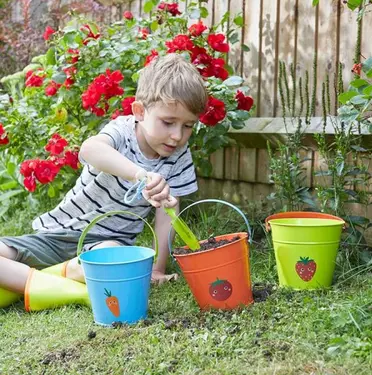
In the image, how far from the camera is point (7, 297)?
2504mm

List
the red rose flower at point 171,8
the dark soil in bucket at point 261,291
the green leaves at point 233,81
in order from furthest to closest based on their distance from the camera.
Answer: the red rose flower at point 171,8 → the green leaves at point 233,81 → the dark soil in bucket at point 261,291

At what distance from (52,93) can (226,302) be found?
1.88 metres

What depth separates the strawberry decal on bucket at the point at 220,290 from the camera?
7.03ft

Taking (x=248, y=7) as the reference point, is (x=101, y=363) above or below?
below

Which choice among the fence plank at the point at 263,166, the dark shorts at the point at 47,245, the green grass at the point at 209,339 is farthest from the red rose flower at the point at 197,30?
the green grass at the point at 209,339

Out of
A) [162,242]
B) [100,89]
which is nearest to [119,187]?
[162,242]

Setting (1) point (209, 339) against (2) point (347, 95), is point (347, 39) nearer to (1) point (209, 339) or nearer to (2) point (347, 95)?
(2) point (347, 95)

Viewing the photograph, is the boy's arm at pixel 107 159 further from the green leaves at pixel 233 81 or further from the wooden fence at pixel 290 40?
the wooden fence at pixel 290 40

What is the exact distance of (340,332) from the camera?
181 centimetres

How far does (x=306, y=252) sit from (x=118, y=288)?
0.73 m

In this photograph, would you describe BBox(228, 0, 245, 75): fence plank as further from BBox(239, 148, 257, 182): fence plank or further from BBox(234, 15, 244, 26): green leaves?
BBox(239, 148, 257, 182): fence plank

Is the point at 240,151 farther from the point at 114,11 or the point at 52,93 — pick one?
the point at 114,11

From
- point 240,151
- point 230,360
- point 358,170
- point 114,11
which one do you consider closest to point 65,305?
point 230,360

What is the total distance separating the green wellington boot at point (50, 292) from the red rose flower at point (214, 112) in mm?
1028
